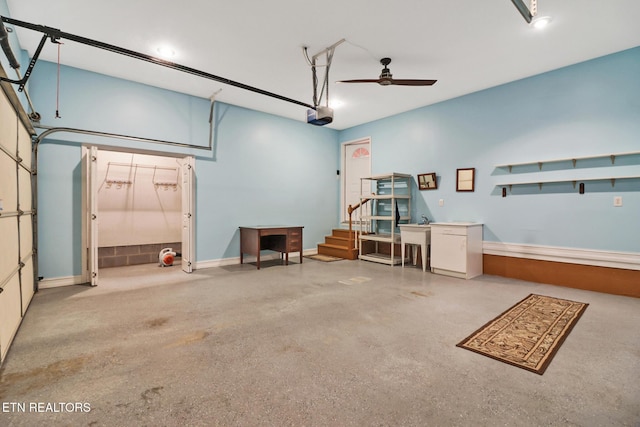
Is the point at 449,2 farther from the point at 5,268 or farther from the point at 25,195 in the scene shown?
the point at 25,195

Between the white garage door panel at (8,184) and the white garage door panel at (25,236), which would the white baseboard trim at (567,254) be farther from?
the white garage door panel at (25,236)

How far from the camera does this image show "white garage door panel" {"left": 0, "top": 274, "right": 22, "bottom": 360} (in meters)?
2.30

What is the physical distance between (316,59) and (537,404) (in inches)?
176

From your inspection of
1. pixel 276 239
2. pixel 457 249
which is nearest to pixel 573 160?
pixel 457 249

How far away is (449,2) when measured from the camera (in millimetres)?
3107

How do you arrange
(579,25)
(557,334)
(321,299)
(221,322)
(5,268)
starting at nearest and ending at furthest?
1. (5,268)
2. (557,334)
3. (221,322)
4. (579,25)
5. (321,299)

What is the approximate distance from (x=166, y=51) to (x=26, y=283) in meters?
3.40

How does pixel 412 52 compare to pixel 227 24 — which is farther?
pixel 412 52

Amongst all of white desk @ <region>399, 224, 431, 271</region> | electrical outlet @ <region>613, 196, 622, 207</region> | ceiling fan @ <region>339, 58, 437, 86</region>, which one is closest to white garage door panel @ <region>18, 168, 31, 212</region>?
ceiling fan @ <region>339, 58, 437, 86</region>

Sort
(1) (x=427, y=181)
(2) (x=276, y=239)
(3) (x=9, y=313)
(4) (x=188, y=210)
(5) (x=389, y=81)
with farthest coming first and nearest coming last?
1. (2) (x=276, y=239)
2. (1) (x=427, y=181)
3. (4) (x=188, y=210)
4. (5) (x=389, y=81)
5. (3) (x=9, y=313)

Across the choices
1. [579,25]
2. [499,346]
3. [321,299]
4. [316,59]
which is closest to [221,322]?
[321,299]

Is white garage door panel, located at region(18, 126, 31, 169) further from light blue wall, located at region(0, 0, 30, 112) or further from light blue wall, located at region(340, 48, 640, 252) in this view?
light blue wall, located at region(340, 48, 640, 252)

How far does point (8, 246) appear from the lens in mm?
2588

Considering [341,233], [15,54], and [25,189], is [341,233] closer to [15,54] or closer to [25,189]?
[25,189]
